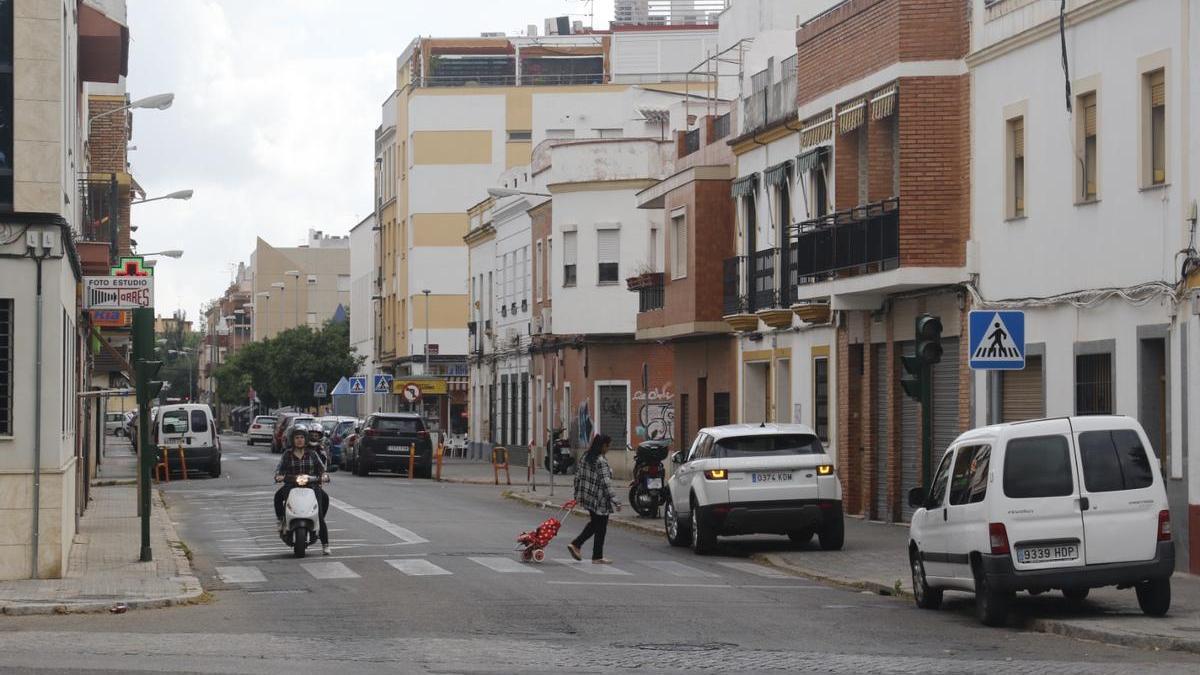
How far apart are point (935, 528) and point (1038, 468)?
180 cm

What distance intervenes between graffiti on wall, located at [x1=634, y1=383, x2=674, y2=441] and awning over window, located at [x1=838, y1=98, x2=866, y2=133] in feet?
60.0

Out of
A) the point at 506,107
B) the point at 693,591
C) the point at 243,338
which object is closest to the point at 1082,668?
the point at 693,591

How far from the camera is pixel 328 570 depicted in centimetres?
2273

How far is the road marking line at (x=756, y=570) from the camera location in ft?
75.6

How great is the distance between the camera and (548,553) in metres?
A: 25.9

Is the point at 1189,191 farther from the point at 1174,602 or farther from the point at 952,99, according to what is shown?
the point at 952,99

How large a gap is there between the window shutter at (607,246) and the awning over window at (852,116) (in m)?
23.1

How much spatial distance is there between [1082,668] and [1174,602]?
16.3ft

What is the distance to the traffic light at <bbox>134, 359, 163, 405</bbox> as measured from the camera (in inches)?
917

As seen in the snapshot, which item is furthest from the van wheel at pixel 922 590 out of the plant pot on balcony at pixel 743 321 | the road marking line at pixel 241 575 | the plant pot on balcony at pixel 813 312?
the plant pot on balcony at pixel 743 321

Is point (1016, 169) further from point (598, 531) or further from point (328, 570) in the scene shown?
point (328, 570)

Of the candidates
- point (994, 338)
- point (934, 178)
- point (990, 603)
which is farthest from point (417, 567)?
point (934, 178)

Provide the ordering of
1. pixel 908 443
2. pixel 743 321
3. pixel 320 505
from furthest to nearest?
pixel 743 321 → pixel 908 443 → pixel 320 505

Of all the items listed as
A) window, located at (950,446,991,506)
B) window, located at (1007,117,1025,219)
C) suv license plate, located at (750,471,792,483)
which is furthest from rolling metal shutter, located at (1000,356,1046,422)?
window, located at (950,446,991,506)
